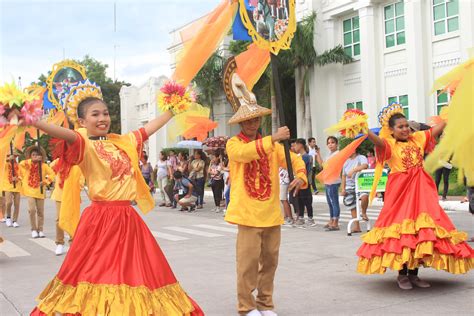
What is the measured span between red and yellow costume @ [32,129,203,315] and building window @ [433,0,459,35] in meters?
21.1

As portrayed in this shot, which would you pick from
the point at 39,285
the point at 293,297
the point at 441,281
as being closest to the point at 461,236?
the point at 441,281

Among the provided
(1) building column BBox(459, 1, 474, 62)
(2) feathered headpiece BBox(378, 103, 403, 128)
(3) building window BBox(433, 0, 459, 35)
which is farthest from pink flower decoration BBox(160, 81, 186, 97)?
(3) building window BBox(433, 0, 459, 35)

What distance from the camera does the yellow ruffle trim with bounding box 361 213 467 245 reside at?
568cm

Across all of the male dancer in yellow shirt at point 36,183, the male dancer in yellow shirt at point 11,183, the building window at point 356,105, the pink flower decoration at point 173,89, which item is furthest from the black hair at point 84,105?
the building window at point 356,105

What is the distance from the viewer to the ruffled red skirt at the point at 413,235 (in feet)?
18.4

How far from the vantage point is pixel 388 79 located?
84.5 ft

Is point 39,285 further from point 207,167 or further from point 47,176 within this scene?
point 207,167

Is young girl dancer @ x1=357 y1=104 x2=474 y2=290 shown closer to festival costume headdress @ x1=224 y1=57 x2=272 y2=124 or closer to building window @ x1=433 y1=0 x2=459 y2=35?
festival costume headdress @ x1=224 y1=57 x2=272 y2=124

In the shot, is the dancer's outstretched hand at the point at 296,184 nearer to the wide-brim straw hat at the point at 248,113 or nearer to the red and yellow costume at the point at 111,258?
the wide-brim straw hat at the point at 248,113

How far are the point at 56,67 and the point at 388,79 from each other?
63.1ft

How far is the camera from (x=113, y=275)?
12.9 ft

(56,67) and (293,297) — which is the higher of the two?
(56,67)

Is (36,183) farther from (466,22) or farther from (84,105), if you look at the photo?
(466,22)

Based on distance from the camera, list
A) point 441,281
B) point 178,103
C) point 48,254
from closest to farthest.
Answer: point 178,103 → point 441,281 → point 48,254
